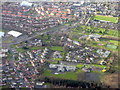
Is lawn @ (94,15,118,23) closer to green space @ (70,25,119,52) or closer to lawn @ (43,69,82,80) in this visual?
green space @ (70,25,119,52)

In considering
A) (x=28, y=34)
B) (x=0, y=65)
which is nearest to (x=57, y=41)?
(x=28, y=34)

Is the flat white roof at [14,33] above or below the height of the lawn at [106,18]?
below

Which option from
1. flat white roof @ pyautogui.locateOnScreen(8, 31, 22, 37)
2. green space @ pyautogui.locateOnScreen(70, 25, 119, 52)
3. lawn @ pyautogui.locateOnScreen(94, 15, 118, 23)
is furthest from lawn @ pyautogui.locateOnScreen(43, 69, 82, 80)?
lawn @ pyautogui.locateOnScreen(94, 15, 118, 23)

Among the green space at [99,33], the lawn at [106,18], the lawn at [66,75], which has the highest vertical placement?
the lawn at [106,18]

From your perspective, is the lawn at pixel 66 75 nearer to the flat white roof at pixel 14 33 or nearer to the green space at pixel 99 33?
the green space at pixel 99 33

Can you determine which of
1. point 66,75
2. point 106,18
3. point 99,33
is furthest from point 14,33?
point 106,18

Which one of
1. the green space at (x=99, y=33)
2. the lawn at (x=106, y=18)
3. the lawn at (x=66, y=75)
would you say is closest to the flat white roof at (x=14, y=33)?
the green space at (x=99, y=33)

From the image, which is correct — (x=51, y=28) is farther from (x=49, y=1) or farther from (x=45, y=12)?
(x=49, y=1)

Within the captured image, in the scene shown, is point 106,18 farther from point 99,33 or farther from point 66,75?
point 66,75

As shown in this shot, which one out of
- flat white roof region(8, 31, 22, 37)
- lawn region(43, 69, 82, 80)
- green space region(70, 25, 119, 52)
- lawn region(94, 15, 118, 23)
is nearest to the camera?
lawn region(43, 69, 82, 80)

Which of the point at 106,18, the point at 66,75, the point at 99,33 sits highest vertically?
the point at 106,18

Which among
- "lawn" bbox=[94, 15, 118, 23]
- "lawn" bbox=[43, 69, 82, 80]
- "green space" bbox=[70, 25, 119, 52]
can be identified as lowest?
"lawn" bbox=[43, 69, 82, 80]

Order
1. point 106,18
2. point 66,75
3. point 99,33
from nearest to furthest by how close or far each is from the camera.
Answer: point 66,75 → point 99,33 → point 106,18
